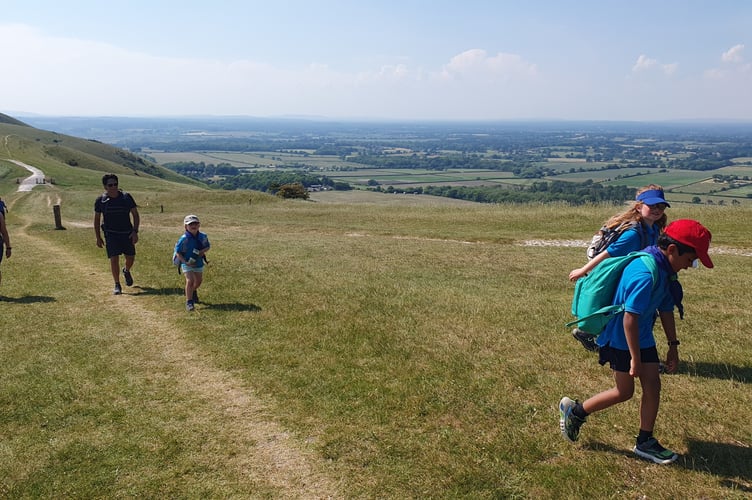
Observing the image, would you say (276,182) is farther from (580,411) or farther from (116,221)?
(580,411)

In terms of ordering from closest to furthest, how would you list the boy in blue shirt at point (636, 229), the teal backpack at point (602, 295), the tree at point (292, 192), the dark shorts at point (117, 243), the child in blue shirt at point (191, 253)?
the teal backpack at point (602, 295) → the boy in blue shirt at point (636, 229) → the child in blue shirt at point (191, 253) → the dark shorts at point (117, 243) → the tree at point (292, 192)

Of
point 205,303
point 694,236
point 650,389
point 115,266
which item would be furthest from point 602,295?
point 115,266

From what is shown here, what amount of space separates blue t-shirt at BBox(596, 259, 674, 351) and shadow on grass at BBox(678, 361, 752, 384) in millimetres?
3290

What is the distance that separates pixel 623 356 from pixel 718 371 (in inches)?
161

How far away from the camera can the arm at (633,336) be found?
5343 millimetres

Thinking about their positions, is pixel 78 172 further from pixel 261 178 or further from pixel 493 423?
pixel 493 423

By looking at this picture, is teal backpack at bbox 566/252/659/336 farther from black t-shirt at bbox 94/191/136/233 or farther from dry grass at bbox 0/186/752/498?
black t-shirt at bbox 94/191/136/233

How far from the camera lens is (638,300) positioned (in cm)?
530

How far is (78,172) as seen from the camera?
255 feet

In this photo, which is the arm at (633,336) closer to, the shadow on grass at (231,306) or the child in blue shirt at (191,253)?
the shadow on grass at (231,306)

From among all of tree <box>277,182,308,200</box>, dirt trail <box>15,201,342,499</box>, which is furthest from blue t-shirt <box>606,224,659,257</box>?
tree <box>277,182,308,200</box>

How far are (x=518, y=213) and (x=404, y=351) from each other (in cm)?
2919

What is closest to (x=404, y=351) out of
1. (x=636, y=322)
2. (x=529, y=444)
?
(x=529, y=444)

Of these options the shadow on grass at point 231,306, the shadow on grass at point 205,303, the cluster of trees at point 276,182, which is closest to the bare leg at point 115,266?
the shadow on grass at point 205,303
